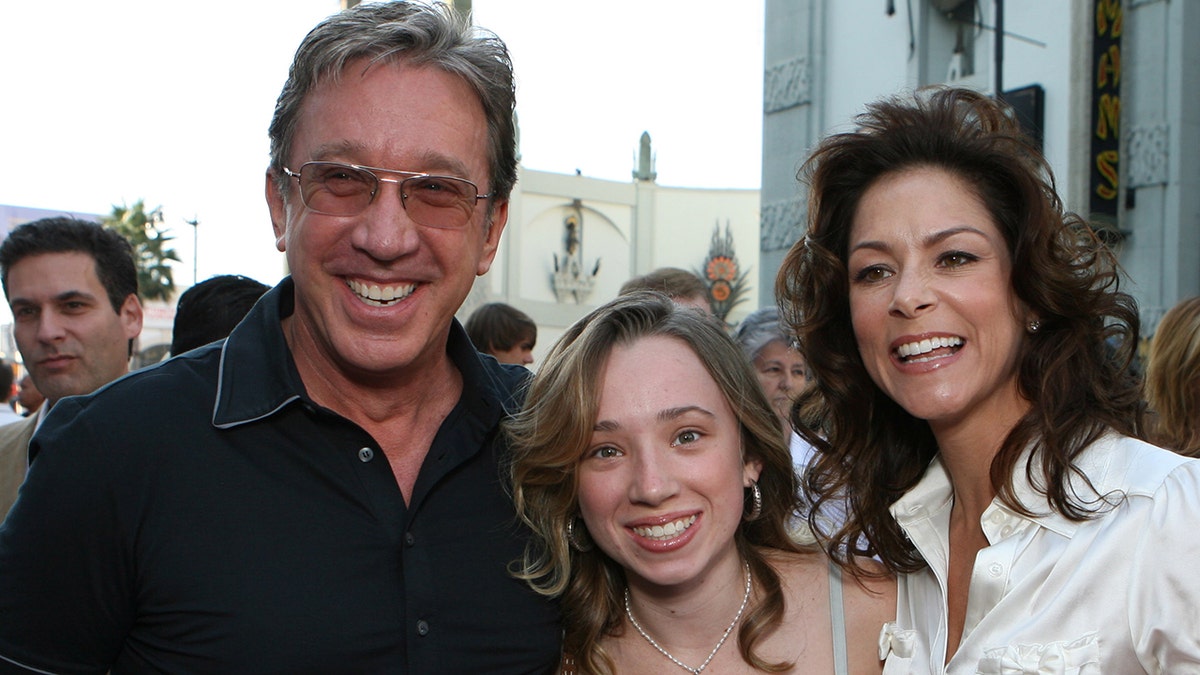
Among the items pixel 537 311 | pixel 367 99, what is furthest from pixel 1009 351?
pixel 537 311

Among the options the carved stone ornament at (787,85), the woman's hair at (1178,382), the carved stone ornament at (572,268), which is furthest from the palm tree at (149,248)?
the woman's hair at (1178,382)

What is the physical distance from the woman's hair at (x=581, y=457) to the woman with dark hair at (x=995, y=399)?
25 cm

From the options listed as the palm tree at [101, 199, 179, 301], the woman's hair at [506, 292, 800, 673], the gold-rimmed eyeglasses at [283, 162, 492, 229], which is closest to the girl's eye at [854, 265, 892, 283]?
the woman's hair at [506, 292, 800, 673]

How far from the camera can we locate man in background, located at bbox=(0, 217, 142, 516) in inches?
172

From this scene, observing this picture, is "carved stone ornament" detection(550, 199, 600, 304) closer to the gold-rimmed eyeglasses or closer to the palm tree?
the palm tree

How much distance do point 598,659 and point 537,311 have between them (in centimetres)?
3142

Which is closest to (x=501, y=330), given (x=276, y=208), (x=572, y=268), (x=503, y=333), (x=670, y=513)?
(x=503, y=333)

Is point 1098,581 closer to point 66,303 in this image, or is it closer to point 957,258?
point 957,258

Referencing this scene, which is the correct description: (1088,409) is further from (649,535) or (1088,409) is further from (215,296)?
(215,296)

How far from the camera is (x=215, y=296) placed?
12.6 ft

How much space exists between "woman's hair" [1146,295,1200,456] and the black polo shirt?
2959 millimetres

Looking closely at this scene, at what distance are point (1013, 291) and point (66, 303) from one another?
365cm

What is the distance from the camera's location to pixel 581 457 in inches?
115

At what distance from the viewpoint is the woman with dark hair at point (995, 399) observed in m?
2.19
